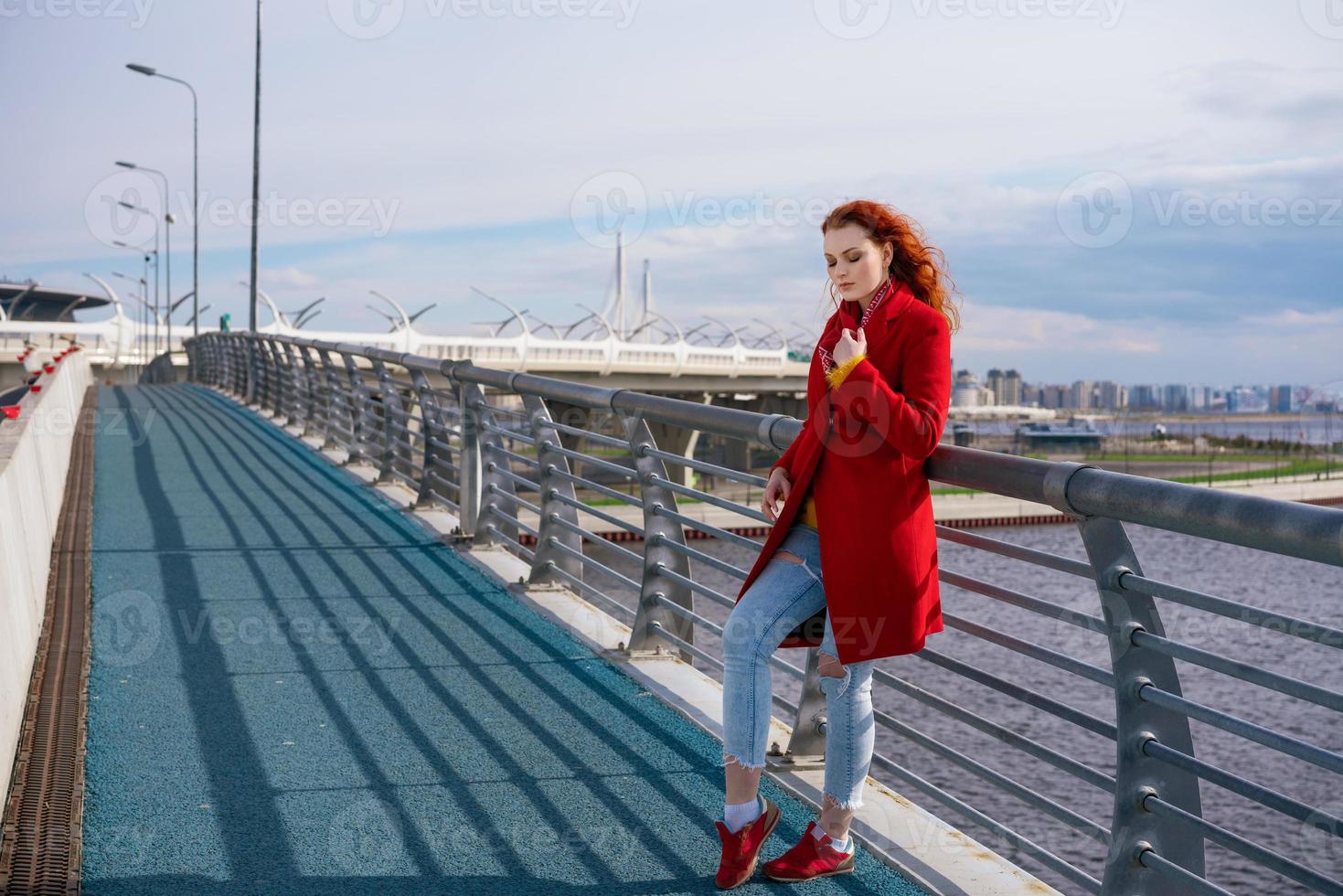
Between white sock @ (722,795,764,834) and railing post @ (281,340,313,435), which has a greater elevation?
railing post @ (281,340,313,435)

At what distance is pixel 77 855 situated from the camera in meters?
3.38

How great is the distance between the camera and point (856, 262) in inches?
118

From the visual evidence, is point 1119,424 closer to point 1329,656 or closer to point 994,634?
point 1329,656

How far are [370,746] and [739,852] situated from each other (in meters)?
1.63

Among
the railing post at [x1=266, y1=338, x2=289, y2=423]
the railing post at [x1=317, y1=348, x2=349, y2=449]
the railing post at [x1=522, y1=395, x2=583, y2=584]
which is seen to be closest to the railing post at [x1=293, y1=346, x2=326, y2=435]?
the railing post at [x1=317, y1=348, x2=349, y2=449]

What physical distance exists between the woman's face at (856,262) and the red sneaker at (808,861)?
141 centimetres

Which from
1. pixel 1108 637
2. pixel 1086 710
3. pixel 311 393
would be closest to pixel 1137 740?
pixel 1108 637

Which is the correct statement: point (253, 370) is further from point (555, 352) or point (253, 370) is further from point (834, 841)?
point (555, 352)

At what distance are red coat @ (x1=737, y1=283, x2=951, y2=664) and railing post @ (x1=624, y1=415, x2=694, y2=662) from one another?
229cm

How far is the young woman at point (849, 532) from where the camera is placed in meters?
2.84

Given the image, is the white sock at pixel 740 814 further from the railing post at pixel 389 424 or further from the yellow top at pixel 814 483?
the railing post at pixel 389 424

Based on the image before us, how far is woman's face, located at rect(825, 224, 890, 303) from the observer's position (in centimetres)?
298

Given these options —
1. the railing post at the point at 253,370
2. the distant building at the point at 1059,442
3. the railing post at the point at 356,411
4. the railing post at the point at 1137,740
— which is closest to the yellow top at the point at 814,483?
the railing post at the point at 1137,740

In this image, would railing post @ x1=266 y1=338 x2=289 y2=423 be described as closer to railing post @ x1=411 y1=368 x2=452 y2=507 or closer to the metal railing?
railing post @ x1=411 y1=368 x2=452 y2=507
